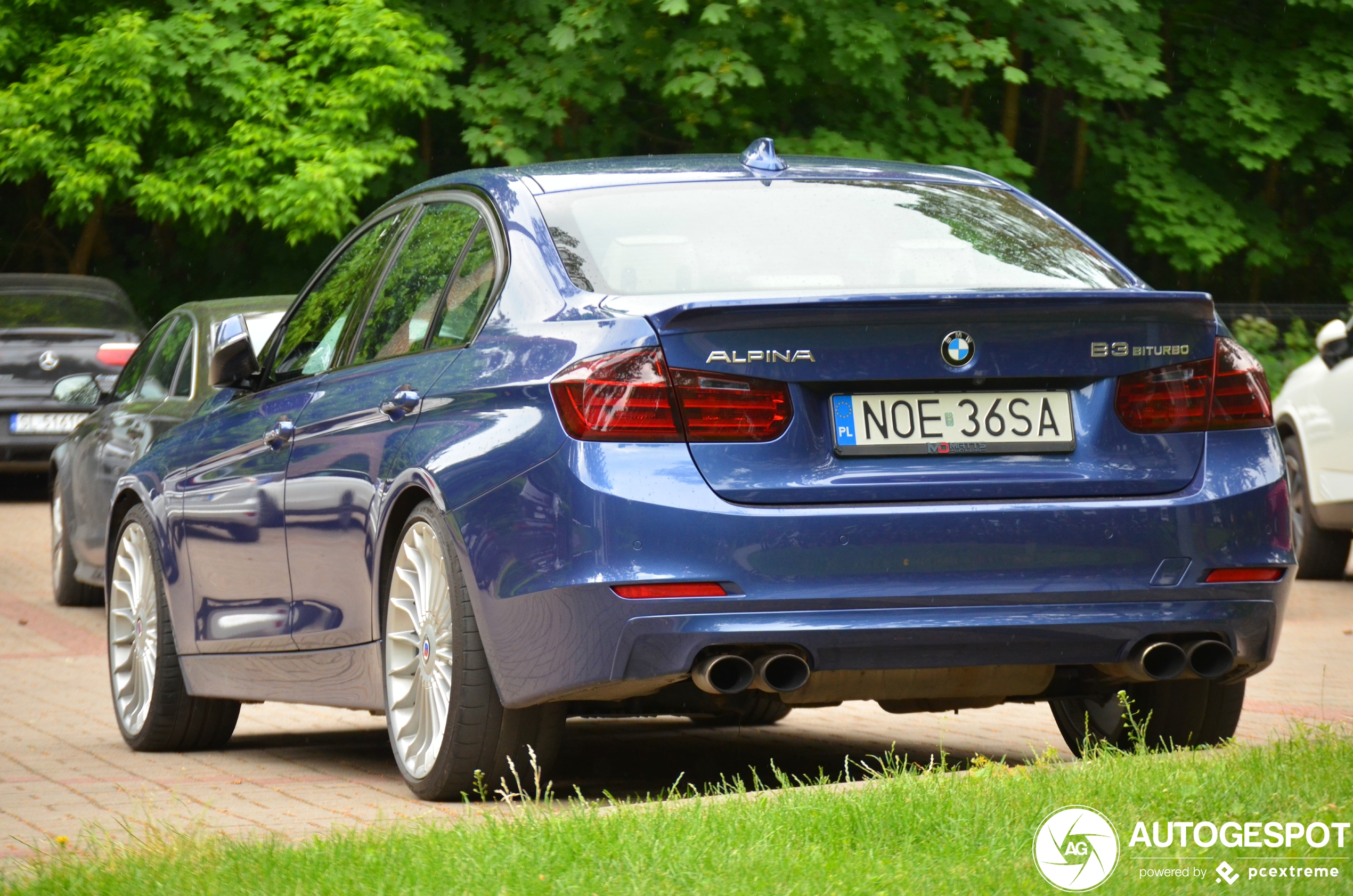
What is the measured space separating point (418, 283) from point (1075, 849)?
8.99ft

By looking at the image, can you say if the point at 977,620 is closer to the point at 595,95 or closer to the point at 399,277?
the point at 399,277

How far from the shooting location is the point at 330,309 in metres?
6.57

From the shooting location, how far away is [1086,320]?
4.84m

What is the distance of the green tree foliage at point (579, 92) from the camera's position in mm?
22391

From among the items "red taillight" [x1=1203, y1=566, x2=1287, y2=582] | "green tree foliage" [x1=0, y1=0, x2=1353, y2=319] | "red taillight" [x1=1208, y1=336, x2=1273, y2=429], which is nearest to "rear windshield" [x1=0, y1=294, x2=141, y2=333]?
"green tree foliage" [x1=0, y1=0, x2=1353, y2=319]

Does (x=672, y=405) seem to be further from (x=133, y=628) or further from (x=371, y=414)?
(x=133, y=628)

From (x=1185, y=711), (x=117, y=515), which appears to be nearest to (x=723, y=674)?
(x=1185, y=711)

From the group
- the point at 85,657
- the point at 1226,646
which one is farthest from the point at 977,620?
the point at 85,657

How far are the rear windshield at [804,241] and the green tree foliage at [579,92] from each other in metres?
16.0

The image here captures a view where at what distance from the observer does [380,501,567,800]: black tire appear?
504 cm

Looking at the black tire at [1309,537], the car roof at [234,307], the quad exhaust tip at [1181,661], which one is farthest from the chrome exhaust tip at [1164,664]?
the black tire at [1309,537]

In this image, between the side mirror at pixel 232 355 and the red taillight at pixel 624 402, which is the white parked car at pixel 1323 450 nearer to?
the side mirror at pixel 232 355

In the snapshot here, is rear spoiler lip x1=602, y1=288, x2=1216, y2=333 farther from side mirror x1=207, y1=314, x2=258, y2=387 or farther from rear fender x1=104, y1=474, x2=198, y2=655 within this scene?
rear fender x1=104, y1=474, x2=198, y2=655

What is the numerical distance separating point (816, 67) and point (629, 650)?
736 inches
